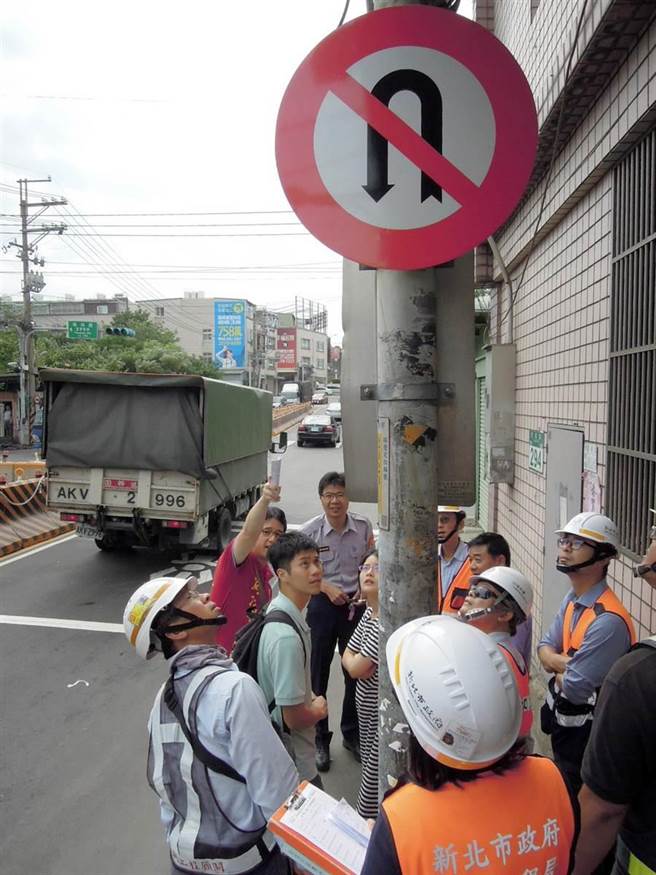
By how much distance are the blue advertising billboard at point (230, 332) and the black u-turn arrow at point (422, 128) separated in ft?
186

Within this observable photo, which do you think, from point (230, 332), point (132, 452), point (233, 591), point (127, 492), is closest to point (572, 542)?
point (233, 591)

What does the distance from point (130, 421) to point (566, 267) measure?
21.0 ft

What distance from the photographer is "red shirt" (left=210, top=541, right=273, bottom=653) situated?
3441mm

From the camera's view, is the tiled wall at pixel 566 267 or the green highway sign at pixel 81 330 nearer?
the tiled wall at pixel 566 267

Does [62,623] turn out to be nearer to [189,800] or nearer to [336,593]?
[336,593]

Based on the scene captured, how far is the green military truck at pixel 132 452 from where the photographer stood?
8594mm

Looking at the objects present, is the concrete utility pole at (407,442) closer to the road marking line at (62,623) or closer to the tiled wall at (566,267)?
the tiled wall at (566,267)

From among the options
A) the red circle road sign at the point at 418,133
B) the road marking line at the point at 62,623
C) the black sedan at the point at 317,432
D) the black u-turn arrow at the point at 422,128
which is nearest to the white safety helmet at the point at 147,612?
the red circle road sign at the point at 418,133

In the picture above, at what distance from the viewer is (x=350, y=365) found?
1.82m

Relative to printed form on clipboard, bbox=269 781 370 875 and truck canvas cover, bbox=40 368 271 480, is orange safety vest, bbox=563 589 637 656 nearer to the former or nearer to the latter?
printed form on clipboard, bbox=269 781 370 875

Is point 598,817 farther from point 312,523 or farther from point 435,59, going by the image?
point 312,523

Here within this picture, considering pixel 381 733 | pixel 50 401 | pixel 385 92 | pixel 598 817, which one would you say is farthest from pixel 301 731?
pixel 50 401

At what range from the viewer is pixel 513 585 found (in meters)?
2.73

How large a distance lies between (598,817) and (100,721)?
4242mm
